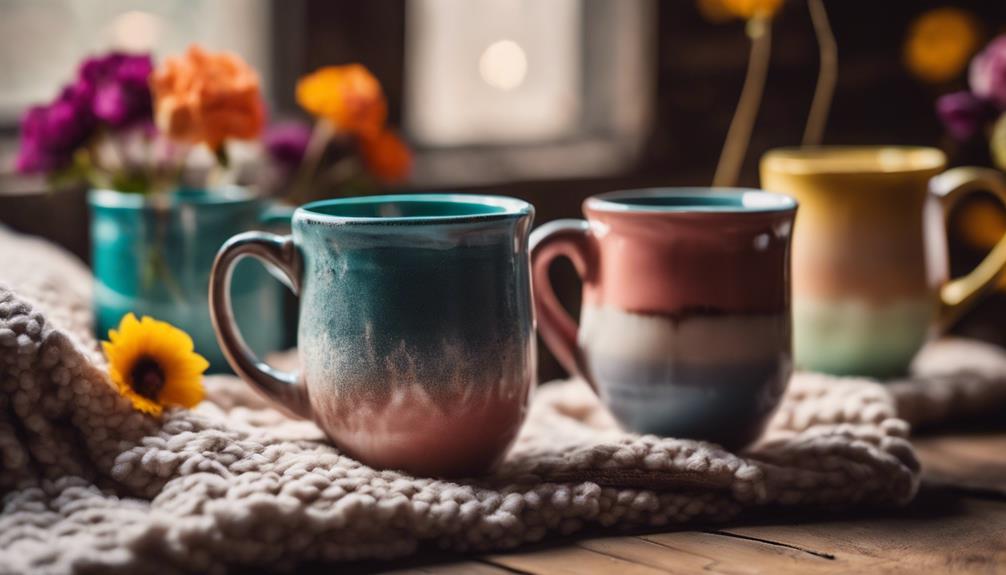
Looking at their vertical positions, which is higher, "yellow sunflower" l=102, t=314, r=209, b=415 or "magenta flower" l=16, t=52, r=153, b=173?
"magenta flower" l=16, t=52, r=153, b=173

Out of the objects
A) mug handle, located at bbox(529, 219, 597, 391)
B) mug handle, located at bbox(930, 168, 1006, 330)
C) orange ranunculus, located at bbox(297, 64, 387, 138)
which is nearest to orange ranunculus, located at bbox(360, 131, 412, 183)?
orange ranunculus, located at bbox(297, 64, 387, 138)

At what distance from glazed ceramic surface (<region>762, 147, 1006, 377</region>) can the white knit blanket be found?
0.60 ft

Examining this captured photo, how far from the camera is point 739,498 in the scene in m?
0.70

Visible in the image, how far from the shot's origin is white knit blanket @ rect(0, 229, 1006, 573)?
58cm

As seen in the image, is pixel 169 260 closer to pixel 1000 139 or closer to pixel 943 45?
pixel 1000 139

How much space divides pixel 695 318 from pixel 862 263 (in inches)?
10.1

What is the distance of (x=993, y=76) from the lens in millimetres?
1067

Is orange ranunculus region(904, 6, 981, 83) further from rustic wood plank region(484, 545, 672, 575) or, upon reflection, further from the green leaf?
rustic wood plank region(484, 545, 672, 575)

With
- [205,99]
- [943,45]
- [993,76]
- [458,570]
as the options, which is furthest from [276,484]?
[943,45]

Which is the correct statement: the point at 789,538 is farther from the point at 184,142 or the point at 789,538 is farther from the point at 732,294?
the point at 184,142

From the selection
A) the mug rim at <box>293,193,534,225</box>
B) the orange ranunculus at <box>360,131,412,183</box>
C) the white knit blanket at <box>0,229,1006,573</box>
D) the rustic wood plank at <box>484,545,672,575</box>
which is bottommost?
the rustic wood plank at <box>484,545,672,575</box>

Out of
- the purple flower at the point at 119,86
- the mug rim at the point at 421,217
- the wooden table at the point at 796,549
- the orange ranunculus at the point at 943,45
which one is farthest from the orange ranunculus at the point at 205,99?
the orange ranunculus at the point at 943,45

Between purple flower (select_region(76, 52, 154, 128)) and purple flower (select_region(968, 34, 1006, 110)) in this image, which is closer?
purple flower (select_region(76, 52, 154, 128))

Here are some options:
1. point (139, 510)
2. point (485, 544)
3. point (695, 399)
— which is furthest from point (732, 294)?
point (139, 510)
